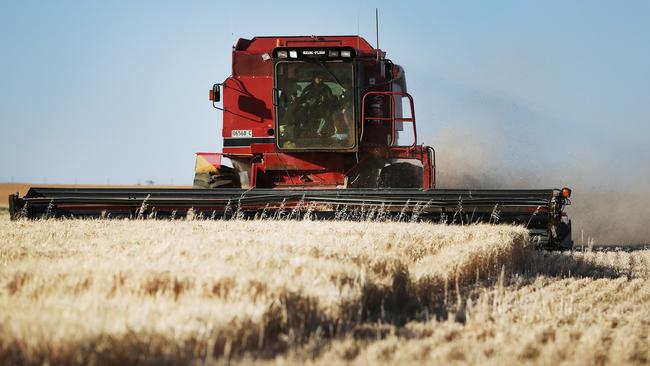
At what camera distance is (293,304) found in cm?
414

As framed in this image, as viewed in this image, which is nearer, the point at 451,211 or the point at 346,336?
the point at 346,336

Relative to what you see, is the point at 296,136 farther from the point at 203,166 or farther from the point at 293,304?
the point at 293,304

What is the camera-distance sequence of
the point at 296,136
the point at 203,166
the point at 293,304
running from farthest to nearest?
the point at 203,166
the point at 296,136
the point at 293,304

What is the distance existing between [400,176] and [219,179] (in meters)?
2.66

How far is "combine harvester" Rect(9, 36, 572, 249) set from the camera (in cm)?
999

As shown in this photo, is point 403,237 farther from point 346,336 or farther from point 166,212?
point 166,212

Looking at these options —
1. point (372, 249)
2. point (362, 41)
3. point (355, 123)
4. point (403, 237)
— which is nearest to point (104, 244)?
point (372, 249)

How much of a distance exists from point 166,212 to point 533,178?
33.8 ft

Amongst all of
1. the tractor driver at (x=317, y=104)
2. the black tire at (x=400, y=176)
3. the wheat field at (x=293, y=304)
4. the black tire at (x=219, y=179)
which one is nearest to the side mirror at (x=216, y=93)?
the black tire at (x=219, y=179)

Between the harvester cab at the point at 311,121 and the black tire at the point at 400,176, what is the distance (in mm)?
15

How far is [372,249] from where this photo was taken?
6.04 meters

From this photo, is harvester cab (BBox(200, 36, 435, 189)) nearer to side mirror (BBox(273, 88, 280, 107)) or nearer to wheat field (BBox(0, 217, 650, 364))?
side mirror (BBox(273, 88, 280, 107))

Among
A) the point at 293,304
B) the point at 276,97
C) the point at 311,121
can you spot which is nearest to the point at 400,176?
the point at 311,121

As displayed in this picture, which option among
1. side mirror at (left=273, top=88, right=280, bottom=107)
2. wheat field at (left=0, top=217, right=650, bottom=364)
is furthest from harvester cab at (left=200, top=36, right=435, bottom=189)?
wheat field at (left=0, top=217, right=650, bottom=364)
